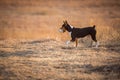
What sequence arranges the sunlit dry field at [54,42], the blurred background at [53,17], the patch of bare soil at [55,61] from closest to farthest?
the patch of bare soil at [55,61] → the sunlit dry field at [54,42] → the blurred background at [53,17]

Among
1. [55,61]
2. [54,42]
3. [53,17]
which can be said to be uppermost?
[53,17]

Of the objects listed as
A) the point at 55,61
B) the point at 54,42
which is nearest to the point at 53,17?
the point at 54,42

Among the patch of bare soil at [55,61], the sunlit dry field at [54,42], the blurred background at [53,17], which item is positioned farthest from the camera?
the blurred background at [53,17]

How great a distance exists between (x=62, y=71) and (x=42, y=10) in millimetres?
6275

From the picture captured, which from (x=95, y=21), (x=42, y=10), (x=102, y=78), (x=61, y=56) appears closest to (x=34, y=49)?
(x=61, y=56)

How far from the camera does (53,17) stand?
12250 millimetres

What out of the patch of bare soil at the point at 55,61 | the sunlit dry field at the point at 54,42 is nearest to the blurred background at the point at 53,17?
the sunlit dry field at the point at 54,42

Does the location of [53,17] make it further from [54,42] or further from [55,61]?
[55,61]

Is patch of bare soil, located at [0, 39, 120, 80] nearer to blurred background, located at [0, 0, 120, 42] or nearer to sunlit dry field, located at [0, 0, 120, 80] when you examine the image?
sunlit dry field, located at [0, 0, 120, 80]

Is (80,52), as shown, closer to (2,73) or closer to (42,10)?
(2,73)

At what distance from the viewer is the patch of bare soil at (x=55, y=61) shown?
6836 millimetres

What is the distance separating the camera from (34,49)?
338 inches

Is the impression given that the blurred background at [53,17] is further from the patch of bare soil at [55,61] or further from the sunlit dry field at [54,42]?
the patch of bare soil at [55,61]

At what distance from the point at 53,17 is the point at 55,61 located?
4.70 m
